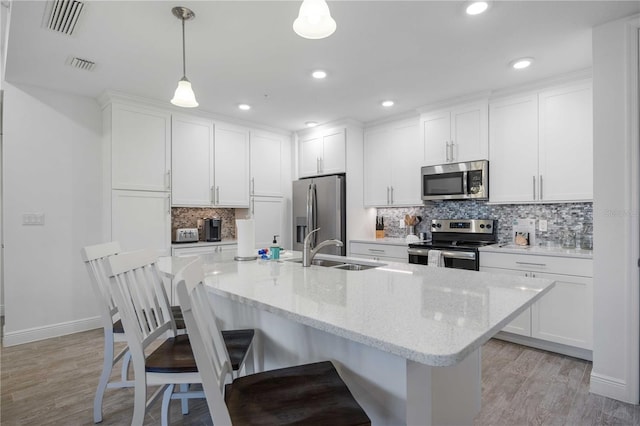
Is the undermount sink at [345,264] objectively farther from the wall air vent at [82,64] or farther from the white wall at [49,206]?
the white wall at [49,206]

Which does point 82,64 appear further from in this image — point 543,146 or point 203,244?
point 543,146

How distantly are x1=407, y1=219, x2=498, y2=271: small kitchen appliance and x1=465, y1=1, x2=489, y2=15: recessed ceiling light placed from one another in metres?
2.02

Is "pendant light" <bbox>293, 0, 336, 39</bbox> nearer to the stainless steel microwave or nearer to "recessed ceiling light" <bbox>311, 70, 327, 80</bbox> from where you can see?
"recessed ceiling light" <bbox>311, 70, 327, 80</bbox>

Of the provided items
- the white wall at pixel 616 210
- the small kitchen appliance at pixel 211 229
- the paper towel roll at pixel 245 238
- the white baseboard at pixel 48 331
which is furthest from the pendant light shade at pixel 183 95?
the white baseboard at pixel 48 331

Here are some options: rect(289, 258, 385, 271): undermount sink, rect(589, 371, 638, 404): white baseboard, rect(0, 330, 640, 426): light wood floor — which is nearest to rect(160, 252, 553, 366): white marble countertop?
rect(289, 258, 385, 271): undermount sink

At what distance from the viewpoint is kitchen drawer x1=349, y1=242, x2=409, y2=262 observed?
3861 millimetres

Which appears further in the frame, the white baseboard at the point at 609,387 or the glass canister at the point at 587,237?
the glass canister at the point at 587,237

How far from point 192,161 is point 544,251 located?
3.72 metres

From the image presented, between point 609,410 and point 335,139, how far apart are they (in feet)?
12.0

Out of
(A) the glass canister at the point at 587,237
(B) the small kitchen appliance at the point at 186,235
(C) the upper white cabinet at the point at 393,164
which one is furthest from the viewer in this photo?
(C) the upper white cabinet at the point at 393,164

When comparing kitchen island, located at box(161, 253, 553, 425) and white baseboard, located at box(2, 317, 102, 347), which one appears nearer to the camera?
kitchen island, located at box(161, 253, 553, 425)

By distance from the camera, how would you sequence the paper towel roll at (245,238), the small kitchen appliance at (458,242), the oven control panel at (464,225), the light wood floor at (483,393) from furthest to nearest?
the oven control panel at (464,225)
the small kitchen appliance at (458,242)
the paper towel roll at (245,238)
the light wood floor at (483,393)

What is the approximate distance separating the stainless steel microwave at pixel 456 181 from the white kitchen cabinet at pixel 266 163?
204 centimetres

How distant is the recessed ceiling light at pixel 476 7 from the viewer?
1.99 m
